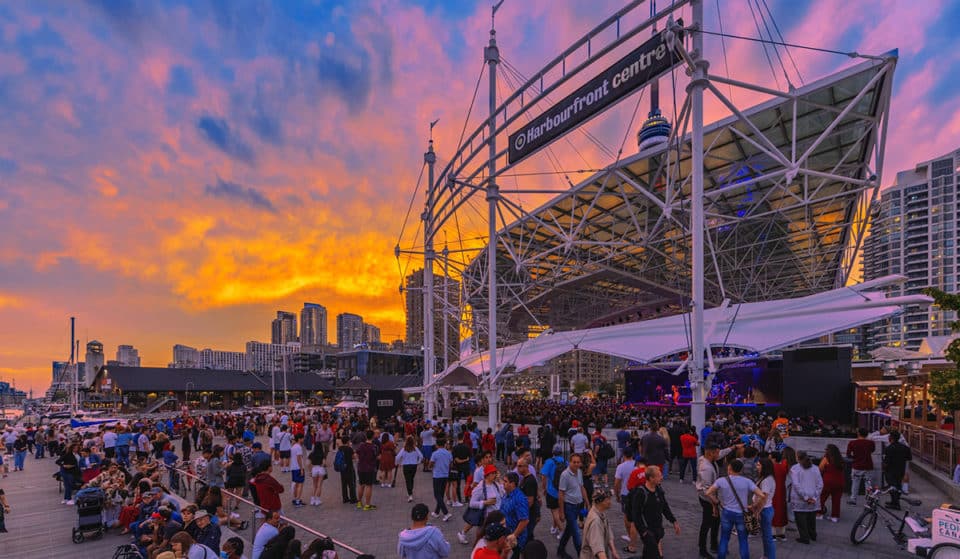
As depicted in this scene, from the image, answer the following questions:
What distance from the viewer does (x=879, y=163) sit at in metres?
17.8

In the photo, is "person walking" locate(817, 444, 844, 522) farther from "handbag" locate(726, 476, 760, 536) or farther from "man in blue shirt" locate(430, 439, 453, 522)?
"man in blue shirt" locate(430, 439, 453, 522)

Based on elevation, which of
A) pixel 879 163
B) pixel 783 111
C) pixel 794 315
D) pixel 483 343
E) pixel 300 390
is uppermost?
pixel 783 111

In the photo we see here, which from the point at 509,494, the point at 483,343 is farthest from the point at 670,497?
the point at 483,343

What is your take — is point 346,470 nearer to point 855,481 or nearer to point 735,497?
point 735,497

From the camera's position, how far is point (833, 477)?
845 centimetres

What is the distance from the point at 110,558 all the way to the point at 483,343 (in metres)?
48.9

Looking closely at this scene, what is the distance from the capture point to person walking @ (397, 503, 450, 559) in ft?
15.6

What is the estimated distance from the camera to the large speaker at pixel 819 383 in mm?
20250

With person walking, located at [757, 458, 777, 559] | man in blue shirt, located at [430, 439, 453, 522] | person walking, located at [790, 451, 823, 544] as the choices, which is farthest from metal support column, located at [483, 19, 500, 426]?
person walking, located at [757, 458, 777, 559]

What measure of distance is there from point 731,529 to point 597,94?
11.9 meters

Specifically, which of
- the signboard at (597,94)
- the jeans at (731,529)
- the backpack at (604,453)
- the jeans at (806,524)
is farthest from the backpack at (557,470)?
the signboard at (597,94)

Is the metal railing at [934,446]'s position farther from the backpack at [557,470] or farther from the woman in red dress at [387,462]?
the woman in red dress at [387,462]

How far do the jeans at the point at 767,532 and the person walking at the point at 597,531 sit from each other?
2550 mm

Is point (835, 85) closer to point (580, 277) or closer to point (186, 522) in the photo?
point (580, 277)
